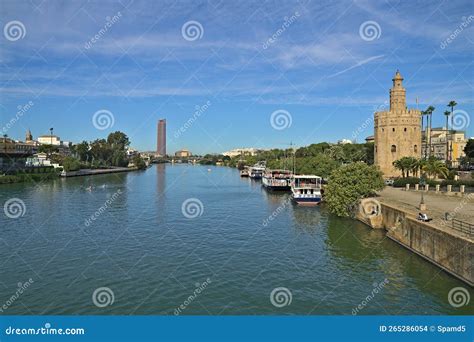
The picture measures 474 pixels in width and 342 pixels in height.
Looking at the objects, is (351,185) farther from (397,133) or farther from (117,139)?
(117,139)

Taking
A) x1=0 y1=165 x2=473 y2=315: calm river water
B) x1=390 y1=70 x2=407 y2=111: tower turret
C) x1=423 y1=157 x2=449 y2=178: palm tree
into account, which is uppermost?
x1=390 y1=70 x2=407 y2=111: tower turret

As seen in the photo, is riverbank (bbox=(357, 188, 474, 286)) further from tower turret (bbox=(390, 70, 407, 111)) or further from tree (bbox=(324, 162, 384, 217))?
tower turret (bbox=(390, 70, 407, 111))

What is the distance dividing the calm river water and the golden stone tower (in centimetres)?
3341

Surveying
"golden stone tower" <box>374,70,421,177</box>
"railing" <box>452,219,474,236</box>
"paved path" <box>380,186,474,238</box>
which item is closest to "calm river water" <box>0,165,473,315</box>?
"railing" <box>452,219,474,236</box>

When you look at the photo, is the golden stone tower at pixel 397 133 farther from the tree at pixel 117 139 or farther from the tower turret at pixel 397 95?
the tree at pixel 117 139

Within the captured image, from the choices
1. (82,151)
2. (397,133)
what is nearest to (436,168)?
(397,133)

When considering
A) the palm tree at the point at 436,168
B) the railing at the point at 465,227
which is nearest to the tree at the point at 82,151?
the palm tree at the point at 436,168

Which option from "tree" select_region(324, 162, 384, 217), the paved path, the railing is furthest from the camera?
"tree" select_region(324, 162, 384, 217)

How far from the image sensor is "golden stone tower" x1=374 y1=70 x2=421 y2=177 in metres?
67.2

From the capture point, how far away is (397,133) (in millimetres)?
67438

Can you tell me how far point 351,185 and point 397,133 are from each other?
33.8 meters

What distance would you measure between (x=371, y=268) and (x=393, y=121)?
50030 mm

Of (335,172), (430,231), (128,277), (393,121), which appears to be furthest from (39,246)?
(393,121)

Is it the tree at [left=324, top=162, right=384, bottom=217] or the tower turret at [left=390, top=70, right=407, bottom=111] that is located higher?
the tower turret at [left=390, top=70, right=407, bottom=111]
